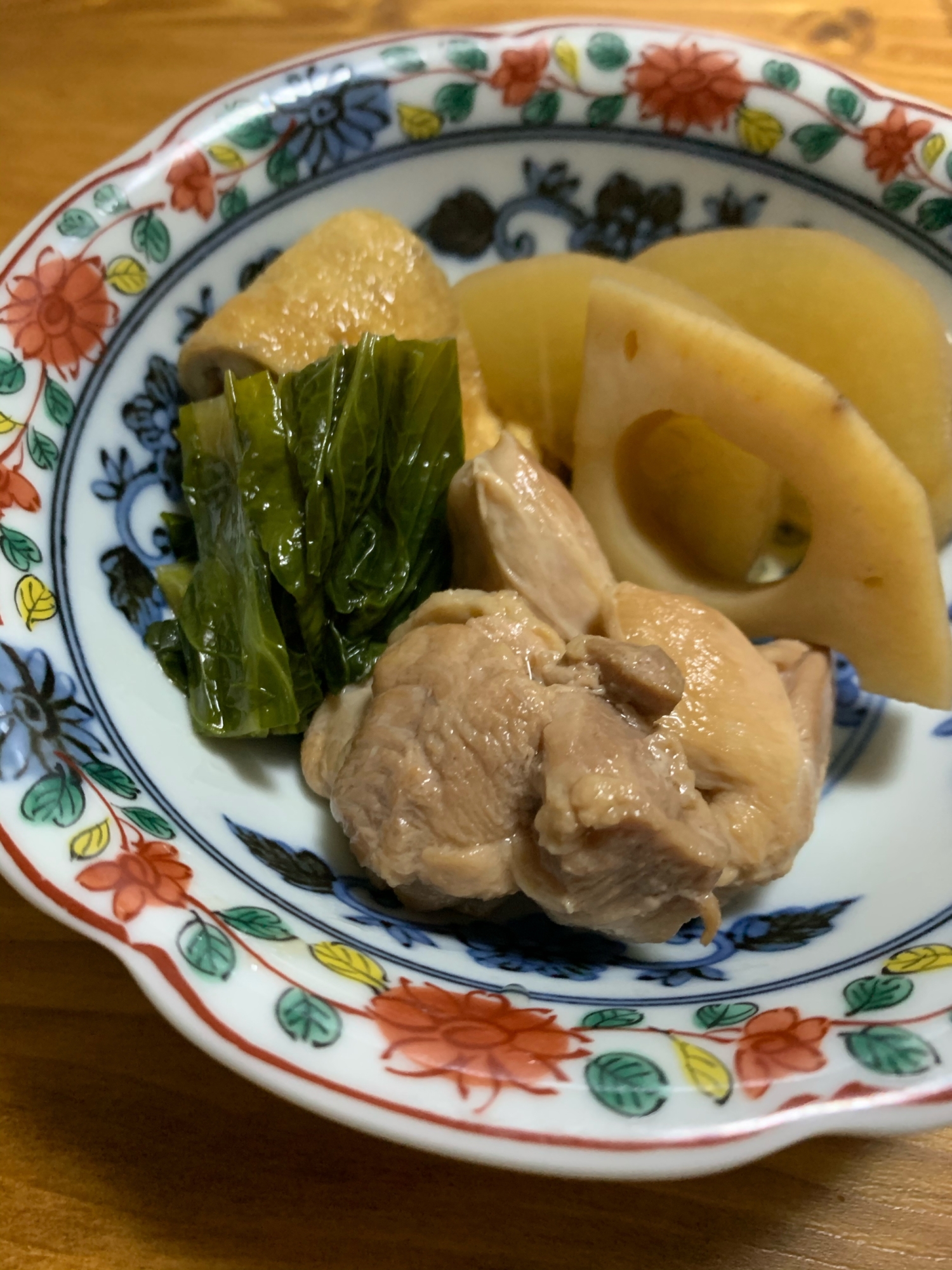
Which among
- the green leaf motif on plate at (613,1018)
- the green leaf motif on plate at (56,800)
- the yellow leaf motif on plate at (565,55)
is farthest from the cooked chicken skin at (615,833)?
the yellow leaf motif on plate at (565,55)

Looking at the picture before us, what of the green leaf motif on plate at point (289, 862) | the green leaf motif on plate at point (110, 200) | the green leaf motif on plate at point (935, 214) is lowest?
the green leaf motif on plate at point (289, 862)

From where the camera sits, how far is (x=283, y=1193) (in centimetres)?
121

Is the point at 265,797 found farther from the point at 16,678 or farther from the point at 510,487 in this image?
the point at 510,487

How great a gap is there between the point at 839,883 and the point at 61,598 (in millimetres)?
1252

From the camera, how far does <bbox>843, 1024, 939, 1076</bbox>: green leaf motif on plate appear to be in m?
1.01

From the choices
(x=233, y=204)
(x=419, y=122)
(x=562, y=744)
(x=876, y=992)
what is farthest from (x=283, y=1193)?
(x=419, y=122)

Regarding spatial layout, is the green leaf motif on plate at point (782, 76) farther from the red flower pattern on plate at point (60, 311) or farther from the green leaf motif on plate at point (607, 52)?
the red flower pattern on plate at point (60, 311)

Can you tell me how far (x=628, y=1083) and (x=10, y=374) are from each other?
129 cm

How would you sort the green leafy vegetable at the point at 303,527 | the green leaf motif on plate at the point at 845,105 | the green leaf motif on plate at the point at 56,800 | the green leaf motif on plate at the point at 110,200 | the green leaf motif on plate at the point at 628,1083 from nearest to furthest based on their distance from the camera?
the green leaf motif on plate at the point at 628,1083, the green leaf motif on plate at the point at 56,800, the green leafy vegetable at the point at 303,527, the green leaf motif on plate at the point at 110,200, the green leaf motif on plate at the point at 845,105

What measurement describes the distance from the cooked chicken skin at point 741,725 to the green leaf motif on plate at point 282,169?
0.98 m

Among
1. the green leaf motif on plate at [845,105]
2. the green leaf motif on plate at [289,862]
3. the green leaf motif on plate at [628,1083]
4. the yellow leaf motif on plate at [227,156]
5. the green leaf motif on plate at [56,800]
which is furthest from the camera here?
the green leaf motif on plate at [845,105]

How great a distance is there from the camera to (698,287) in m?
1.74

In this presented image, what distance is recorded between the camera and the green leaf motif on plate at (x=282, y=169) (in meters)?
1.72

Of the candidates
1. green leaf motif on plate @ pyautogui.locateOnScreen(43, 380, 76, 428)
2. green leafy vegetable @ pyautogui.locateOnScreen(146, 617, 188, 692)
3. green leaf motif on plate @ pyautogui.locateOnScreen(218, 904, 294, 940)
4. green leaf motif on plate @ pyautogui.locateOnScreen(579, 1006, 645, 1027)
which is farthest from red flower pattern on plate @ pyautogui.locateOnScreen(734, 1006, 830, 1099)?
green leaf motif on plate @ pyautogui.locateOnScreen(43, 380, 76, 428)
